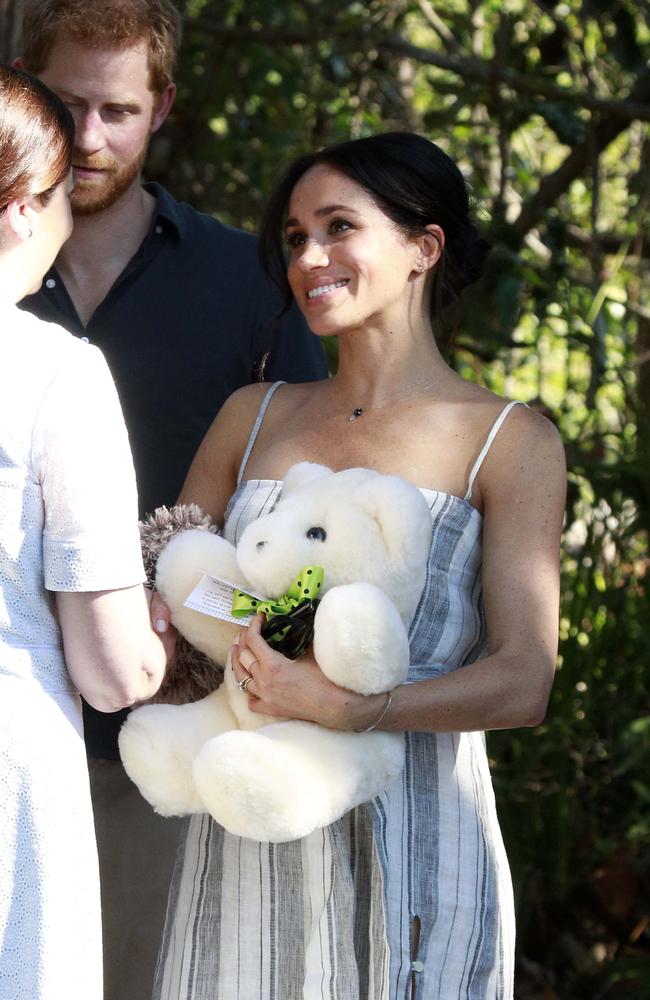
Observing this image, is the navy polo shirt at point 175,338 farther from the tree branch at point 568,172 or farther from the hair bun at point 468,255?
the tree branch at point 568,172

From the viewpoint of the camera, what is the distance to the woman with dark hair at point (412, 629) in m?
1.68

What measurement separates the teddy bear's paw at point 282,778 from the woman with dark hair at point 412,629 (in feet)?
0.11

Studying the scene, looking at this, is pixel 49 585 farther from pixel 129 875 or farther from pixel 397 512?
pixel 129 875

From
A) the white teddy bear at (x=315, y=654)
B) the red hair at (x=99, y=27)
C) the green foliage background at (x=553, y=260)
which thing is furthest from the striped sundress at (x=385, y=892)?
the green foliage background at (x=553, y=260)

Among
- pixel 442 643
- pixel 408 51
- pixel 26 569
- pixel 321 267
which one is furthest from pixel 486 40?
pixel 26 569

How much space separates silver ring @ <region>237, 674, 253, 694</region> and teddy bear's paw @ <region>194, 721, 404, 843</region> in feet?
0.22

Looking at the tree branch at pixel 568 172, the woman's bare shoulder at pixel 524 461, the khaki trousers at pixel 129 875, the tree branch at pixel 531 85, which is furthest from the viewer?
the tree branch at pixel 568 172

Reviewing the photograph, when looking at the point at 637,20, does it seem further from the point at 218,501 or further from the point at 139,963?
the point at 139,963

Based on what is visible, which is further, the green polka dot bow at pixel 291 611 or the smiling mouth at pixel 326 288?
the smiling mouth at pixel 326 288

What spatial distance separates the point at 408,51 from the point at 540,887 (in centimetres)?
258

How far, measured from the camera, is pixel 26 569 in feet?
4.84

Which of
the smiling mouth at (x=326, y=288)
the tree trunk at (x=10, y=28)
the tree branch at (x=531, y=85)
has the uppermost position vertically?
the tree trunk at (x=10, y=28)

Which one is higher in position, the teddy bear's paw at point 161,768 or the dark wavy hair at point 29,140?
the dark wavy hair at point 29,140

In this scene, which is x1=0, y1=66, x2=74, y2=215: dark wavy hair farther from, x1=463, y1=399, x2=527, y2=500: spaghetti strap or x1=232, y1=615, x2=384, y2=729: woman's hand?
x1=463, y1=399, x2=527, y2=500: spaghetti strap
